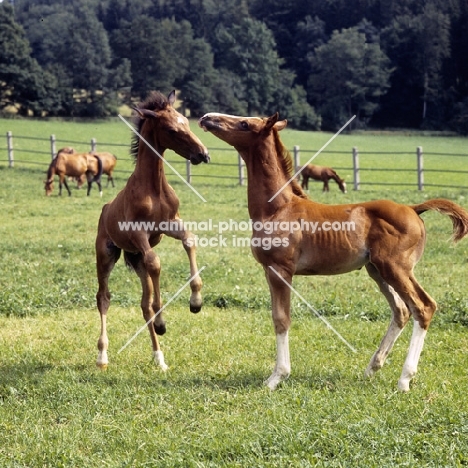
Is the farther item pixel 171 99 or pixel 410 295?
pixel 171 99

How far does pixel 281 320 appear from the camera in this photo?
5.81m

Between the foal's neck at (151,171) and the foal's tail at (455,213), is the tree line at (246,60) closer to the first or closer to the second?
the foal's neck at (151,171)

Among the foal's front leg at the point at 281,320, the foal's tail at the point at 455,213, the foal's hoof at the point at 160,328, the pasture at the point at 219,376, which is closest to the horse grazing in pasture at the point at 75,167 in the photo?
the pasture at the point at 219,376

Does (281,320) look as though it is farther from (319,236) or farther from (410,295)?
(410,295)

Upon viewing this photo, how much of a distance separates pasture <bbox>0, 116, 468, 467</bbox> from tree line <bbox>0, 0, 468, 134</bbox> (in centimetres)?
3075

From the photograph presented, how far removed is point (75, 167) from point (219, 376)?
18.0 m

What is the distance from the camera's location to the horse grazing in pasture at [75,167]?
22.5 meters

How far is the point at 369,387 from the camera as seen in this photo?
5.60 metres

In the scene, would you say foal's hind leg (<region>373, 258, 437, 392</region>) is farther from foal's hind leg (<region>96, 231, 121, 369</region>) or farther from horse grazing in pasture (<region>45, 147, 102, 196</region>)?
→ horse grazing in pasture (<region>45, 147, 102, 196</region>)

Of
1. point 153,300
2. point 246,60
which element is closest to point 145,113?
point 153,300

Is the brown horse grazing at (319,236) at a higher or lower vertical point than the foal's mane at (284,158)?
lower

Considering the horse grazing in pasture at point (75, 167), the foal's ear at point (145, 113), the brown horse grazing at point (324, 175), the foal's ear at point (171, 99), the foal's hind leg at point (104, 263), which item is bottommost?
the brown horse grazing at point (324, 175)

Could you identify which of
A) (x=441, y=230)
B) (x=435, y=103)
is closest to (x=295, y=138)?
(x=435, y=103)

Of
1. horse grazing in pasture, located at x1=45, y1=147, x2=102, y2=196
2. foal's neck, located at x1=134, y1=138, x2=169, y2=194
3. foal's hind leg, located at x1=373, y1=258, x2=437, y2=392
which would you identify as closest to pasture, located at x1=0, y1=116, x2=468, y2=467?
foal's hind leg, located at x1=373, y1=258, x2=437, y2=392
